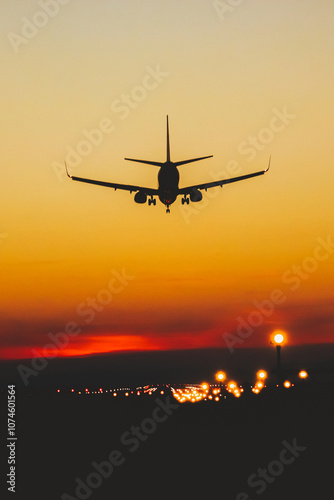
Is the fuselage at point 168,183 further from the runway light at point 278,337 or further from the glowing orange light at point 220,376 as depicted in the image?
the runway light at point 278,337

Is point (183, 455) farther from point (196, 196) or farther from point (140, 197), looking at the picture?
point (140, 197)

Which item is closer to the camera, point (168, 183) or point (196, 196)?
point (196, 196)

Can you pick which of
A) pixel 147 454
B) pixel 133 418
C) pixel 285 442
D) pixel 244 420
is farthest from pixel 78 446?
pixel 133 418

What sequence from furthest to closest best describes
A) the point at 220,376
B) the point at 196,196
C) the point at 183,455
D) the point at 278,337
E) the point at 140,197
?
1. the point at 220,376
2. the point at 140,197
3. the point at 196,196
4. the point at 183,455
5. the point at 278,337

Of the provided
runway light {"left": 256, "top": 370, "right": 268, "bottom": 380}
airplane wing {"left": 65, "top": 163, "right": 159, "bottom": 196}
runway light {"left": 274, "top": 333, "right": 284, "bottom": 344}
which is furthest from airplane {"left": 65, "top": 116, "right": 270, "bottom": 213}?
runway light {"left": 274, "top": 333, "right": 284, "bottom": 344}

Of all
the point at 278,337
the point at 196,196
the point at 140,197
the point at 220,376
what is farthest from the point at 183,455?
the point at 140,197

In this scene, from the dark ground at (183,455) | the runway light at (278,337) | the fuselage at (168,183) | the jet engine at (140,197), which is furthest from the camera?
the fuselage at (168,183)

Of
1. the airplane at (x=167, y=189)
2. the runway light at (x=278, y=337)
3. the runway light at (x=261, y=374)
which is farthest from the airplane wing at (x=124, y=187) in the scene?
the runway light at (x=278, y=337)
